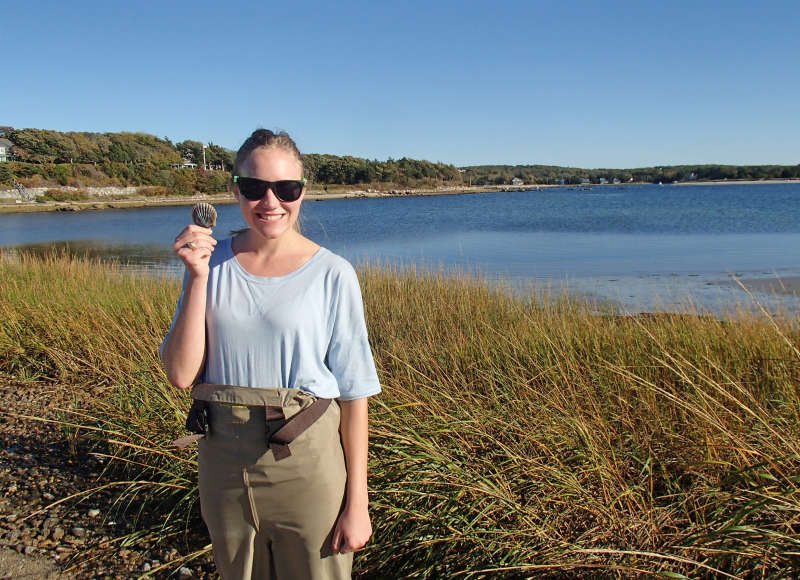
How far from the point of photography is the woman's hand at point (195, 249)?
4.67 ft

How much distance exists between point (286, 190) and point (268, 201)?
0.20ft

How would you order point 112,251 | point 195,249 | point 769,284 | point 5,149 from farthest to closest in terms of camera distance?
point 5,149, point 112,251, point 769,284, point 195,249

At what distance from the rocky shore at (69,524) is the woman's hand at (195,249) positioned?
186cm

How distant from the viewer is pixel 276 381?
1553mm

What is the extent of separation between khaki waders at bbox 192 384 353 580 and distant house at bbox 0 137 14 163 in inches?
3851

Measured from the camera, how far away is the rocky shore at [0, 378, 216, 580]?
8.96ft

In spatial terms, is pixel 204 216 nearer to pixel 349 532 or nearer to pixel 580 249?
pixel 349 532

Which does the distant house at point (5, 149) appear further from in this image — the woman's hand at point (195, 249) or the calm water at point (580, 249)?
the woman's hand at point (195, 249)

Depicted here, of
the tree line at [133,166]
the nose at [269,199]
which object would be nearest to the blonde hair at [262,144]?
the nose at [269,199]

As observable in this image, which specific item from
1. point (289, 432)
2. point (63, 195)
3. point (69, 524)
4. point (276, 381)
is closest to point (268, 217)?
point (276, 381)

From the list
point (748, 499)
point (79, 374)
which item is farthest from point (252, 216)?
point (79, 374)

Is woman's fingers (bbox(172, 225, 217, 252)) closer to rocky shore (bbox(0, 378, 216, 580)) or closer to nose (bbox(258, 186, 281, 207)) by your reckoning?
nose (bbox(258, 186, 281, 207))

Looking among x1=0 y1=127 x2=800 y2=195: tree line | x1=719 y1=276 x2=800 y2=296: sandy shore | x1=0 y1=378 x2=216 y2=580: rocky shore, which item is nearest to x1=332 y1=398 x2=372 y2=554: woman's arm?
x1=0 y1=378 x2=216 y2=580: rocky shore

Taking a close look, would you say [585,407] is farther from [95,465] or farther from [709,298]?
[709,298]
